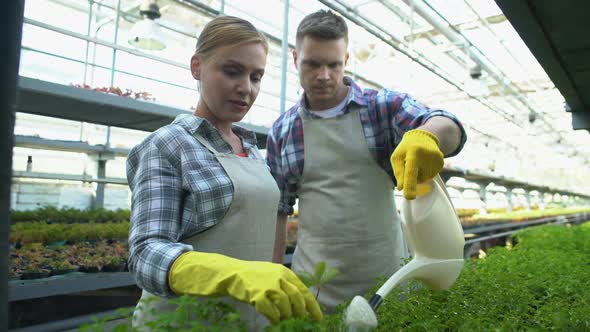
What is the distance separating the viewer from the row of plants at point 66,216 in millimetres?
3955

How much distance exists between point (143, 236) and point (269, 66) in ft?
33.6

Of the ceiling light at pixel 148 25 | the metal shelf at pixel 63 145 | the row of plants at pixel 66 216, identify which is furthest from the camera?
Answer: the ceiling light at pixel 148 25

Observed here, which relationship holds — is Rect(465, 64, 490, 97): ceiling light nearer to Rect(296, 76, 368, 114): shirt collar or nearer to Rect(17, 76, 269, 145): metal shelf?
Rect(17, 76, 269, 145): metal shelf

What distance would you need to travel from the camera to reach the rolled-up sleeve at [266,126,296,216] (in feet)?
5.45

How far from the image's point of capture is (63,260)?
2615 millimetres

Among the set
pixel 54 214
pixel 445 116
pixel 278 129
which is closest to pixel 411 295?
pixel 445 116

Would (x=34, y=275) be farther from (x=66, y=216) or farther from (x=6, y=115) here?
(x=6, y=115)

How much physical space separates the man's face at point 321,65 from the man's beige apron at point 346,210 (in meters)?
0.14

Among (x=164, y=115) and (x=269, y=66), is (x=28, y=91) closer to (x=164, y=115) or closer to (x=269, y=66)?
(x=164, y=115)

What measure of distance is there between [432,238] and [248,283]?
50cm

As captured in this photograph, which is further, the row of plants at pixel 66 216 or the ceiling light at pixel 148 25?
the ceiling light at pixel 148 25

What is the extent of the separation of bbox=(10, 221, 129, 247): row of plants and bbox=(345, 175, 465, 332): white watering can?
2962mm

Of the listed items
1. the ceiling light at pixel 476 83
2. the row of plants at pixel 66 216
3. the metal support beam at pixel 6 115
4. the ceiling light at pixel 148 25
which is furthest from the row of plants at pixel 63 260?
the ceiling light at pixel 476 83

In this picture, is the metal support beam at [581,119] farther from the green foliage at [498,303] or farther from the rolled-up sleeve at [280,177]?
the rolled-up sleeve at [280,177]
